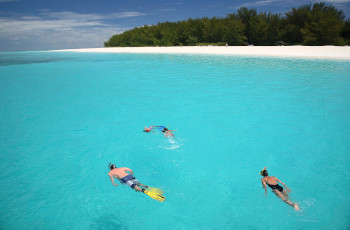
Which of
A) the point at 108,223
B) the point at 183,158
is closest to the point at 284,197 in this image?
the point at 183,158

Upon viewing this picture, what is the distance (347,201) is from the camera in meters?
5.10

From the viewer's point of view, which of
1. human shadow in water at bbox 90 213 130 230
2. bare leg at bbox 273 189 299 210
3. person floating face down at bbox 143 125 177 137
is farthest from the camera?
person floating face down at bbox 143 125 177 137

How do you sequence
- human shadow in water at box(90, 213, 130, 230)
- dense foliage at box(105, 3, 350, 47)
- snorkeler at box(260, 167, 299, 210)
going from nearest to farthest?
human shadow in water at box(90, 213, 130, 230), snorkeler at box(260, 167, 299, 210), dense foliage at box(105, 3, 350, 47)

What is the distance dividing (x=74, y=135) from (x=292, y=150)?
9030 mm

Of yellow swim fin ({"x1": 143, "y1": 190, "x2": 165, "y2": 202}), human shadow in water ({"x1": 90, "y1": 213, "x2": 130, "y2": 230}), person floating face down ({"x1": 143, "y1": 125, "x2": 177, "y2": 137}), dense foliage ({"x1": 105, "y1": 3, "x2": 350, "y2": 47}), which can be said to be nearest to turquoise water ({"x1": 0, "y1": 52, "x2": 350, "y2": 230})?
human shadow in water ({"x1": 90, "y1": 213, "x2": 130, "y2": 230})

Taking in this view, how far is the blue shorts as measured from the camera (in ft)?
18.4

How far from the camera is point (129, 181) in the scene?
570 centimetres

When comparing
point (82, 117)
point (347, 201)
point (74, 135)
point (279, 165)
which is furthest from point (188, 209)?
point (82, 117)

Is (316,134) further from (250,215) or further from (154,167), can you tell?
(154,167)

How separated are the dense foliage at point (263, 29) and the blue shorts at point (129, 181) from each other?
40.8 meters

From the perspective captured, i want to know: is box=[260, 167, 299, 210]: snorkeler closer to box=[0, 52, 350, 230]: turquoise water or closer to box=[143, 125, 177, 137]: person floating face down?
box=[0, 52, 350, 230]: turquoise water

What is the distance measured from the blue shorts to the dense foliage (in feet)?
134

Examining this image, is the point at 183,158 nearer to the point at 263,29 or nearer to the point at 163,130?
the point at 163,130

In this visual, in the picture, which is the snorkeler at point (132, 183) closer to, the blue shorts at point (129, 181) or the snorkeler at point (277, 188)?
the blue shorts at point (129, 181)
